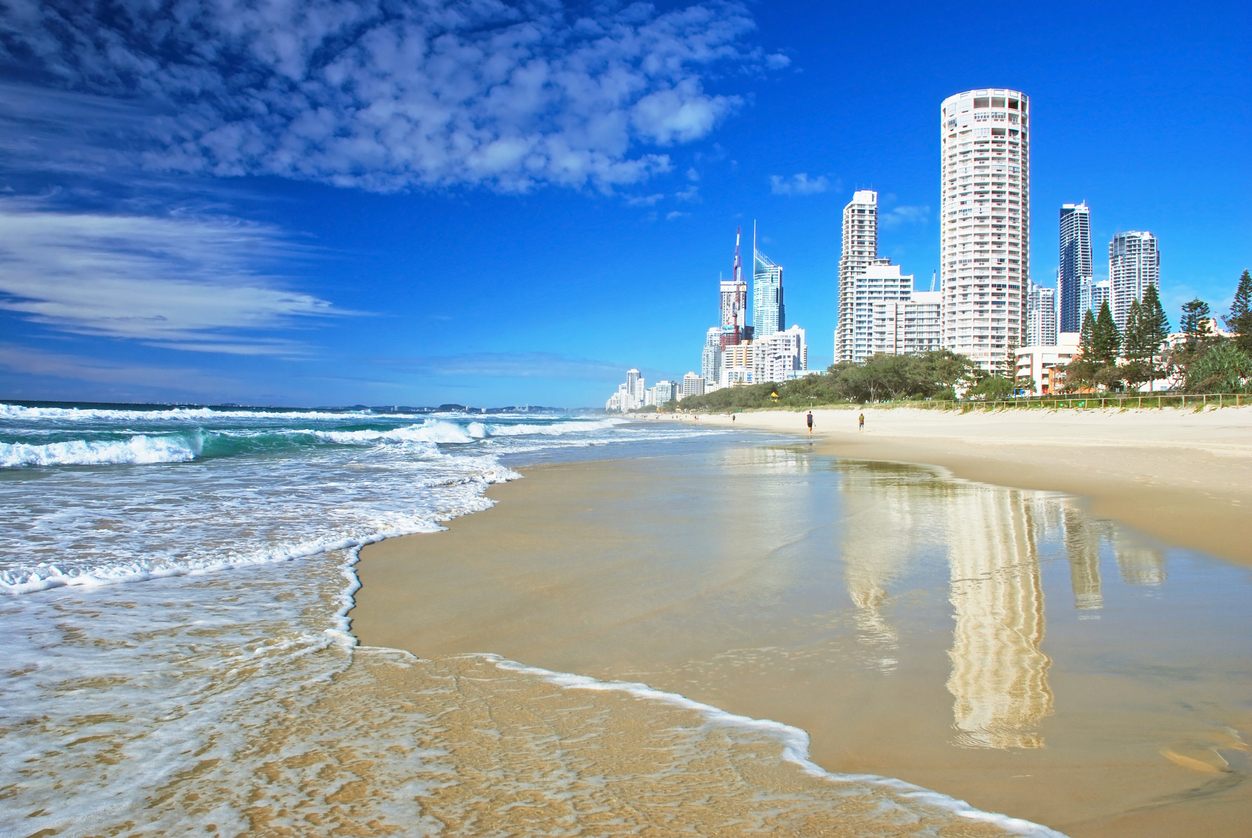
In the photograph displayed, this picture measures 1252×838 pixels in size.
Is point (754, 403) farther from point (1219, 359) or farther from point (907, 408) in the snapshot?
point (1219, 359)

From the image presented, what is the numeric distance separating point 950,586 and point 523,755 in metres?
3.85

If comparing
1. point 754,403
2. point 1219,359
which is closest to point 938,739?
point 1219,359

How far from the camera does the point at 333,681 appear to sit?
3.22 m

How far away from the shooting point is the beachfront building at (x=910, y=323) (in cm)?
14912

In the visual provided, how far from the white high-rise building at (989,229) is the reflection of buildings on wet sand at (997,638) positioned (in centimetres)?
13807

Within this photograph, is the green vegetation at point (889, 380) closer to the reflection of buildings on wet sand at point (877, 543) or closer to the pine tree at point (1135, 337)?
the pine tree at point (1135, 337)

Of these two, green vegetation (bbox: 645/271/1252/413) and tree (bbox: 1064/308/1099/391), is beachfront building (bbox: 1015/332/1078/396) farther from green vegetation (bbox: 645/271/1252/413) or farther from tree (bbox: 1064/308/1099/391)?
tree (bbox: 1064/308/1099/391)

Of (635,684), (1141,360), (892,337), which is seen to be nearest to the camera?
(635,684)

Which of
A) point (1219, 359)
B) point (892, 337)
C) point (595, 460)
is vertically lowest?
point (595, 460)

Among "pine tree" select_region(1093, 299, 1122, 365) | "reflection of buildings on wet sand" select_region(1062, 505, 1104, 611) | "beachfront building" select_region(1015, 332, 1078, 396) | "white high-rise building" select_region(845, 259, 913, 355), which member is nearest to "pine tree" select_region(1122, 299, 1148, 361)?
"pine tree" select_region(1093, 299, 1122, 365)

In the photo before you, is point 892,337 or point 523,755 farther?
point 892,337

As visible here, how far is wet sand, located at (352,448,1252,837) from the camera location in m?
2.35

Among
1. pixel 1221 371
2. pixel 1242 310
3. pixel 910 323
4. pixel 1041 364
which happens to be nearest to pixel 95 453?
pixel 1221 371

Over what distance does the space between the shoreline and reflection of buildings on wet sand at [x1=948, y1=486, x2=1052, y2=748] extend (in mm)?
1815
